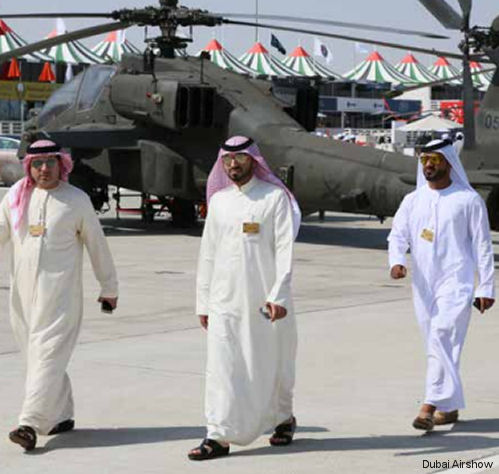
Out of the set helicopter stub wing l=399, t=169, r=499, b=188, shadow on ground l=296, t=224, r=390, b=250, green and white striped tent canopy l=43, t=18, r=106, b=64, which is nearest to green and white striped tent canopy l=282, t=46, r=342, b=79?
green and white striped tent canopy l=43, t=18, r=106, b=64

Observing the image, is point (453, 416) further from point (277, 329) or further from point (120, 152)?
point (120, 152)

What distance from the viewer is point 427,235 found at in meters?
8.68

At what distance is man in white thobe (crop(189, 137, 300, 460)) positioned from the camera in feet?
24.9

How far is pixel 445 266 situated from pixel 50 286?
8.07ft

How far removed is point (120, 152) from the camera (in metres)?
24.7

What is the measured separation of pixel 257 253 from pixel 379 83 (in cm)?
9369

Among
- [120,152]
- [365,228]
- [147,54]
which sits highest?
[147,54]

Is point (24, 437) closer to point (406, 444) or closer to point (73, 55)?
point (406, 444)

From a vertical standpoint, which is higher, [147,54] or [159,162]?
[147,54]

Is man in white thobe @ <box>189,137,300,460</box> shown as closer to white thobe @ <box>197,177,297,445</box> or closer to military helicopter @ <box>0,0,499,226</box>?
white thobe @ <box>197,177,297,445</box>

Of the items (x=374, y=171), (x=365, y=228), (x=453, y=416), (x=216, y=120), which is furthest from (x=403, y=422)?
(x=365, y=228)

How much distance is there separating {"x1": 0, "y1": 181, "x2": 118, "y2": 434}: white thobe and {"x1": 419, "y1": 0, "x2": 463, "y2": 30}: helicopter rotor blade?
1183cm

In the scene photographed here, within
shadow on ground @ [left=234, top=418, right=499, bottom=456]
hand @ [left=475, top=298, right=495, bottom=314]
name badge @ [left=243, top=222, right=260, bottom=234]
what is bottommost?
shadow on ground @ [left=234, top=418, right=499, bottom=456]

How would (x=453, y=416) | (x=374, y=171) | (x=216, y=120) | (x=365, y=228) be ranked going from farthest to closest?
1. (x=365, y=228)
2. (x=216, y=120)
3. (x=374, y=171)
4. (x=453, y=416)
